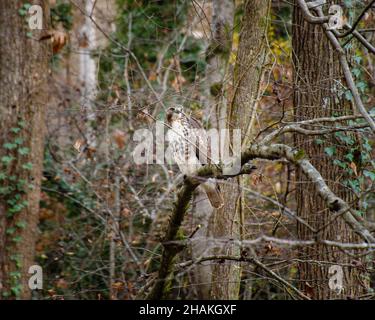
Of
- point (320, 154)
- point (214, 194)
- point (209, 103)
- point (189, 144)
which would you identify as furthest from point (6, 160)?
point (320, 154)

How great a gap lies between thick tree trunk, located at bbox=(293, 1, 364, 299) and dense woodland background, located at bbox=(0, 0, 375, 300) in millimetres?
13

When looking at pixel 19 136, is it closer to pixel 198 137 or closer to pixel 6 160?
pixel 6 160

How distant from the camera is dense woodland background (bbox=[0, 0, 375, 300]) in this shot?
422cm

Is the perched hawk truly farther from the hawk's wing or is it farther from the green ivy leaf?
the green ivy leaf

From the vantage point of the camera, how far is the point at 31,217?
28.0 ft

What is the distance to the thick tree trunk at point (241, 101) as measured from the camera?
5027 mm

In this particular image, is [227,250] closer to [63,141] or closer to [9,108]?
[9,108]

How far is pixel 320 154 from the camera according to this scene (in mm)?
5184

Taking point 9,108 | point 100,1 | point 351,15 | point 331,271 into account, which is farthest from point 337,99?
point 100,1

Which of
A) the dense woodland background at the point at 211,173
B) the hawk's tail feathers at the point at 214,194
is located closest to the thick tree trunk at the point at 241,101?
the dense woodland background at the point at 211,173

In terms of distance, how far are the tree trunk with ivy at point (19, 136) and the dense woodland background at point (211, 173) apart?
0.7 inches

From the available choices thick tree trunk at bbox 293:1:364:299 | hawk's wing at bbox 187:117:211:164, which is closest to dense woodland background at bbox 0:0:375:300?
thick tree trunk at bbox 293:1:364:299

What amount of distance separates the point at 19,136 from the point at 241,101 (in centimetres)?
437
